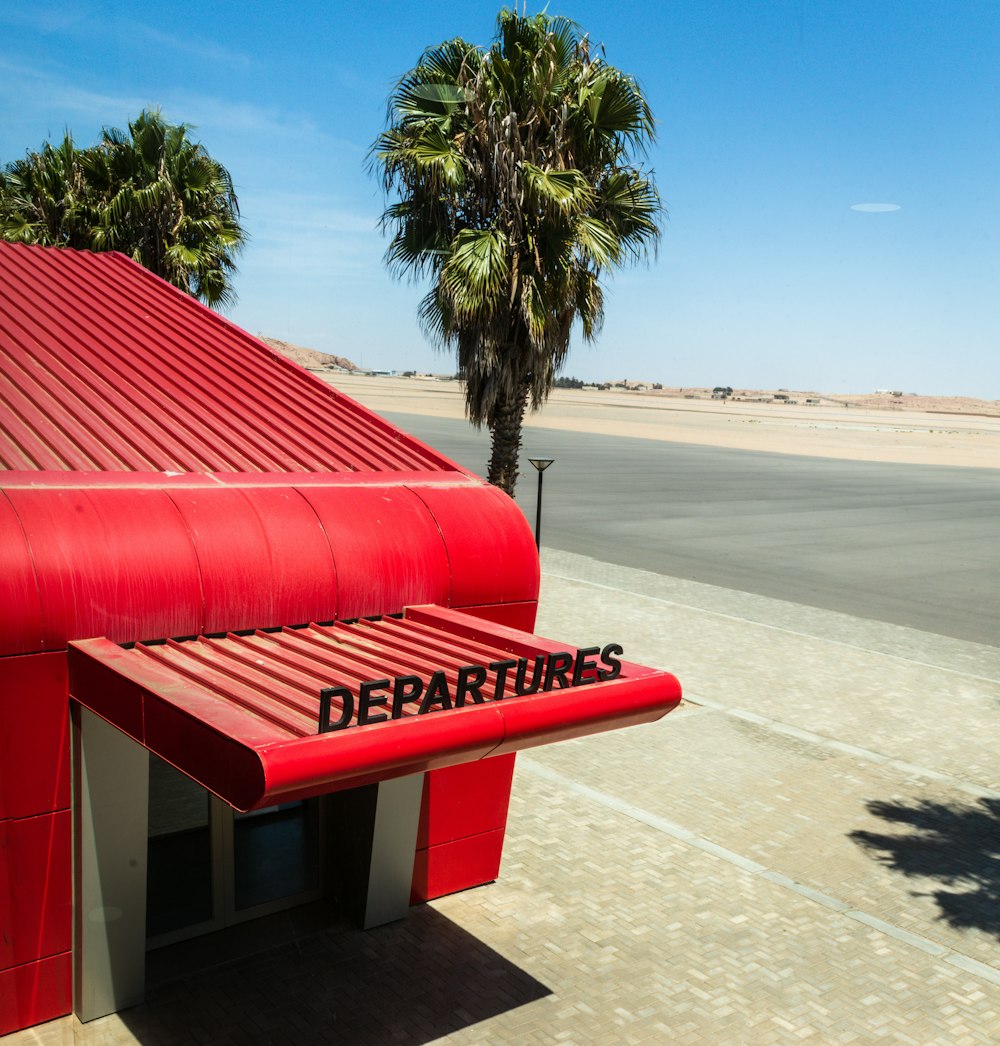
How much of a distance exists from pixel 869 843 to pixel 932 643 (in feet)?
32.1

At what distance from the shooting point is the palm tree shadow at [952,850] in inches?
361

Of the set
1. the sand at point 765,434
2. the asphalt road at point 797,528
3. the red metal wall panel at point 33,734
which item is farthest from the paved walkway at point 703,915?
the sand at point 765,434

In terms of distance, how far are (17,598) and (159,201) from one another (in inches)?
712

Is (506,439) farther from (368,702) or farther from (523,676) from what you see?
(368,702)

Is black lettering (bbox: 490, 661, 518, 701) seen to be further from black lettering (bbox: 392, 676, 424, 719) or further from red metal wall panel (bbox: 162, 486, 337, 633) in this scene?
red metal wall panel (bbox: 162, 486, 337, 633)

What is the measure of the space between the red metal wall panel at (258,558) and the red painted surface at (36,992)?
2362 millimetres

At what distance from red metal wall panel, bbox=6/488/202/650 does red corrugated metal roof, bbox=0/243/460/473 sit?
0.63 meters

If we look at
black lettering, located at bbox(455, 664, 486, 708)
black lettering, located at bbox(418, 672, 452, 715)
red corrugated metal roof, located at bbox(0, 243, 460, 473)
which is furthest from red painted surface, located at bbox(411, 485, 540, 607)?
black lettering, located at bbox(418, 672, 452, 715)

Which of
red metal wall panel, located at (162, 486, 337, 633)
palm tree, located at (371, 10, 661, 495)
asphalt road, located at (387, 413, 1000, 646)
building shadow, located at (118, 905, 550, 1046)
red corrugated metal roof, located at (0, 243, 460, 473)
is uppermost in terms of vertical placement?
palm tree, located at (371, 10, 661, 495)

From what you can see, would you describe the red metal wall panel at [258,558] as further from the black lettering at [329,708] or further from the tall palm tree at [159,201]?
the tall palm tree at [159,201]

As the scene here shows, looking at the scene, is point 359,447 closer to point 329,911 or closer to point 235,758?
point 329,911

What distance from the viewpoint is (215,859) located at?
25.6 ft

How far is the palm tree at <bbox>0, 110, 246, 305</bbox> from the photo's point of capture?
22438 mm

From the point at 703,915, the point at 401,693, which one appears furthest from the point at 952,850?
the point at 401,693
